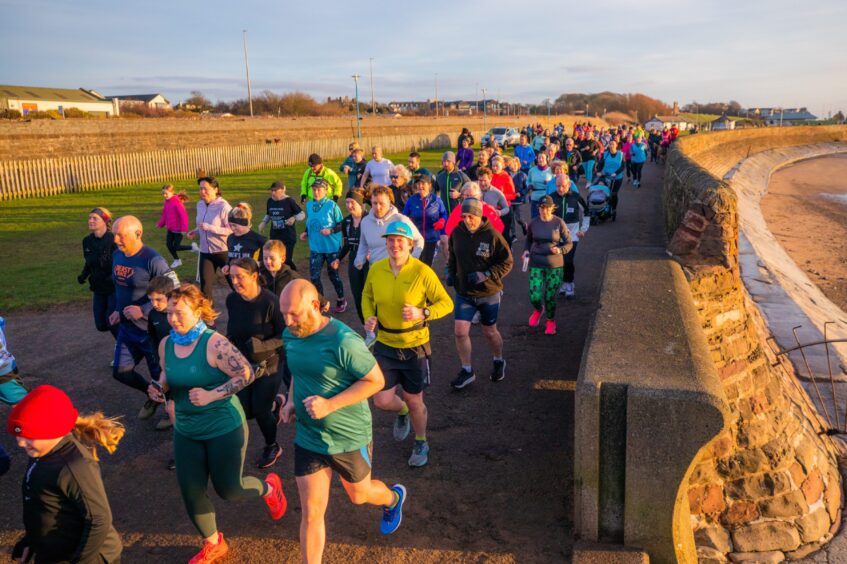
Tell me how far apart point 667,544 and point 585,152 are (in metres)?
17.3

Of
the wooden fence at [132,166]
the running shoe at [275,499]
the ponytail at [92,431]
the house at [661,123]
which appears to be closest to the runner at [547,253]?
the running shoe at [275,499]

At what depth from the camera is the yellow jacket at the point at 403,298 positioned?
497 centimetres

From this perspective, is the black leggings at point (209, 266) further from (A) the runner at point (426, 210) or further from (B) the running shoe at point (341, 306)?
(A) the runner at point (426, 210)

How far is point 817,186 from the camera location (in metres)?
37.3

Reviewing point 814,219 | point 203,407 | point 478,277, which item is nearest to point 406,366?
point 478,277

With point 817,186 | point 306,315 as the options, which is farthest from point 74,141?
point 817,186

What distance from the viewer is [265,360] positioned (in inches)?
193

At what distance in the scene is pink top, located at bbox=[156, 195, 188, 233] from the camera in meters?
11.3

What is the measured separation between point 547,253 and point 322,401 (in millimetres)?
5030

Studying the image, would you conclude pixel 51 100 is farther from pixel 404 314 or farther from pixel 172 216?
pixel 404 314

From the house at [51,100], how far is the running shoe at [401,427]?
79.4 m

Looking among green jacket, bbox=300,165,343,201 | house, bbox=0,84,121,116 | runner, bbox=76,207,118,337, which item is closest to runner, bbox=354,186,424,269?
runner, bbox=76,207,118,337

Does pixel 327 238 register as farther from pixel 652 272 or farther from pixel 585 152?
pixel 585 152

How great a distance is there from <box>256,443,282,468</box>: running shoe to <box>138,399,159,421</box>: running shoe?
158 cm
